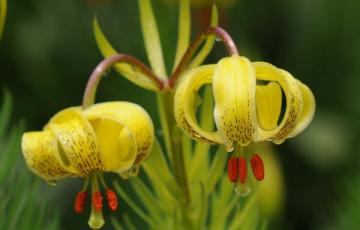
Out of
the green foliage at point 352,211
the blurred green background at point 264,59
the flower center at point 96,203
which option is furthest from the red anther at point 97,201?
the blurred green background at point 264,59

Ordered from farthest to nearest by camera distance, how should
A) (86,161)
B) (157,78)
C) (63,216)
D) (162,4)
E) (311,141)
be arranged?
1. (311,141)
2. (63,216)
3. (162,4)
4. (157,78)
5. (86,161)

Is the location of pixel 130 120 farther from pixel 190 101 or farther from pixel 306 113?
pixel 306 113

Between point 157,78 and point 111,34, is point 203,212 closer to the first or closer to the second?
point 157,78

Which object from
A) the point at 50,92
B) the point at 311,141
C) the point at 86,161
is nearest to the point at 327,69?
the point at 311,141

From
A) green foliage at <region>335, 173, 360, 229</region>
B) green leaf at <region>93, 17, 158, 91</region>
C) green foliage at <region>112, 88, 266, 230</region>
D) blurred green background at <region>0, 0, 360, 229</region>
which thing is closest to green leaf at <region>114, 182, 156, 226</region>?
green foliage at <region>112, 88, 266, 230</region>

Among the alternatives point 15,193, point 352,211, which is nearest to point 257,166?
point 15,193

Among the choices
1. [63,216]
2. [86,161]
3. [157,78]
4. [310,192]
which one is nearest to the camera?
[86,161]

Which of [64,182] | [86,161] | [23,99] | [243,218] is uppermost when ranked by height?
[86,161]
